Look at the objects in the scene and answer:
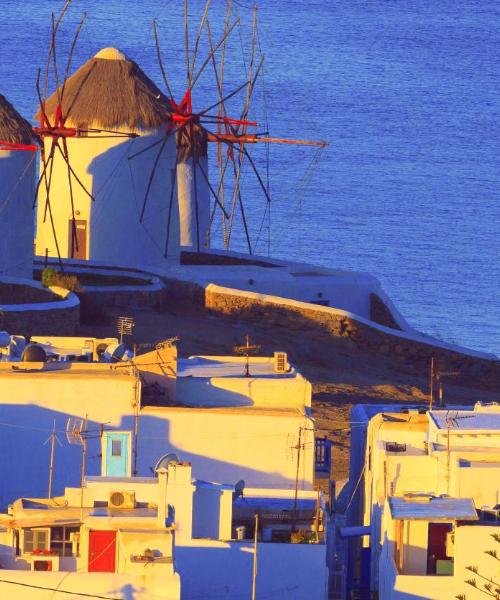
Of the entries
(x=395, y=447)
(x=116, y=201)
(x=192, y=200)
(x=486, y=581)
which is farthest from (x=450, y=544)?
(x=192, y=200)

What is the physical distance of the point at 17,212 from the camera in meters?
39.2

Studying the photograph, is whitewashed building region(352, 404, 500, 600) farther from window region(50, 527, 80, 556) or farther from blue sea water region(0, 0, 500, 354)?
blue sea water region(0, 0, 500, 354)

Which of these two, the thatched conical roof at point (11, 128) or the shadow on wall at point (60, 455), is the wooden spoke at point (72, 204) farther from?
the shadow on wall at point (60, 455)

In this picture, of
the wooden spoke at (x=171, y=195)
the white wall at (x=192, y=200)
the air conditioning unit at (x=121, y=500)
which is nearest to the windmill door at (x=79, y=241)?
the wooden spoke at (x=171, y=195)

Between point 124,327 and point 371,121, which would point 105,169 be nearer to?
point 124,327

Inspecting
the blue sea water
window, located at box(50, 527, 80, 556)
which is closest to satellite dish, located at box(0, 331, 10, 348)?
window, located at box(50, 527, 80, 556)

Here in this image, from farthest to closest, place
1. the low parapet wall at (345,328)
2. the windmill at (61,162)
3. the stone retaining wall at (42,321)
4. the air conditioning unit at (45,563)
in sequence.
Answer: the windmill at (61,162) → the low parapet wall at (345,328) → the stone retaining wall at (42,321) → the air conditioning unit at (45,563)

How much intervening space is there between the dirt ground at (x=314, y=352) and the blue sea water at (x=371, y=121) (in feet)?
41.1

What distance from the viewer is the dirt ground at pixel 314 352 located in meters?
36.0

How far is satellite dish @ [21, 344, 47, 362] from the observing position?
1074 inches

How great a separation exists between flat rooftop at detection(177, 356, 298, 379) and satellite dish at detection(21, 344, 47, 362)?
1446 mm

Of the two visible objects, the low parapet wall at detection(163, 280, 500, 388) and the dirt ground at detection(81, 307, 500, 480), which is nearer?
the dirt ground at detection(81, 307, 500, 480)

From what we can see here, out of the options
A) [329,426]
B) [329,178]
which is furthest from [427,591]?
[329,178]

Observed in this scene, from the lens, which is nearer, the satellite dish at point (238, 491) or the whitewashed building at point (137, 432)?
the satellite dish at point (238, 491)
